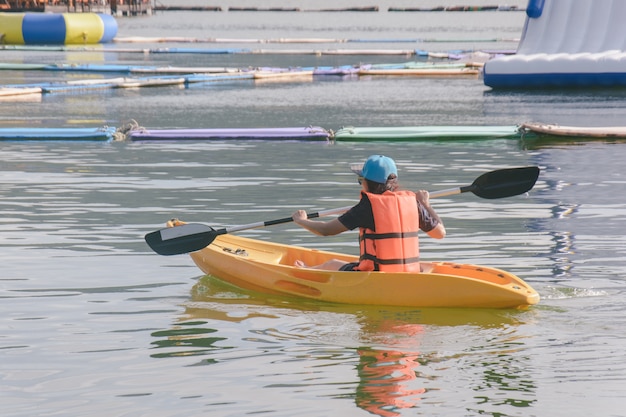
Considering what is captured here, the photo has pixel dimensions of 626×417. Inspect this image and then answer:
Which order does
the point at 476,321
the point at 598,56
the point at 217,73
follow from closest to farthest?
the point at 476,321
the point at 598,56
the point at 217,73

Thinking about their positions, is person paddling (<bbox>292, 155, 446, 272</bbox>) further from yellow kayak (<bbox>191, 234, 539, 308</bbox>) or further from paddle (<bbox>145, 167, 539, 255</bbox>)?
paddle (<bbox>145, 167, 539, 255</bbox>)

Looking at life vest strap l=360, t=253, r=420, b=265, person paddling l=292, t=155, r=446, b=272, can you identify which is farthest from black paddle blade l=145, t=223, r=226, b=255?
life vest strap l=360, t=253, r=420, b=265

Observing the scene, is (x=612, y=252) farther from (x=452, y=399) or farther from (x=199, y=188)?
(x=199, y=188)

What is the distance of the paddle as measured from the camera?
34.3ft

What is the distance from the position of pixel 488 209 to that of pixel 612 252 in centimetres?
284

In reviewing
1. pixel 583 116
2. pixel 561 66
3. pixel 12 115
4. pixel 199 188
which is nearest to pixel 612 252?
pixel 199 188

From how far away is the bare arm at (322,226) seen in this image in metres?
9.40

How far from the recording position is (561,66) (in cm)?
3081

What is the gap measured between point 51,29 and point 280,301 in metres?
48.7

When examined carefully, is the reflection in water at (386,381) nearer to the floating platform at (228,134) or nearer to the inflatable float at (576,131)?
→ the floating platform at (228,134)

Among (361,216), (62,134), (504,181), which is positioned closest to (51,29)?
(62,134)

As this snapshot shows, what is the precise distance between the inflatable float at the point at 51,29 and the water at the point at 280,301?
37.0 metres

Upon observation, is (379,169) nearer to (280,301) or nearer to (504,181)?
(280,301)

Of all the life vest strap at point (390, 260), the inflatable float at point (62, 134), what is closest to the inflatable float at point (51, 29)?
the inflatable float at point (62, 134)
